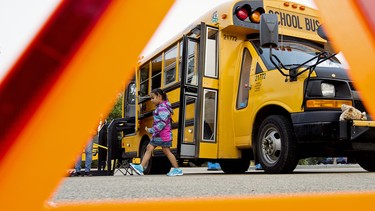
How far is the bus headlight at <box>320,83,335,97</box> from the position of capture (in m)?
4.18

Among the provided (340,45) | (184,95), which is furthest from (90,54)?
(184,95)

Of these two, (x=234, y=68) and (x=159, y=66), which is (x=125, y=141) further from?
(x=234, y=68)

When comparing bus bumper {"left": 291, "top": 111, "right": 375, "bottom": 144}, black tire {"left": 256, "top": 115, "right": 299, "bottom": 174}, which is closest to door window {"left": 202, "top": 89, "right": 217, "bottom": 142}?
black tire {"left": 256, "top": 115, "right": 299, "bottom": 174}

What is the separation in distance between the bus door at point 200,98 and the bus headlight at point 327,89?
153 centimetres

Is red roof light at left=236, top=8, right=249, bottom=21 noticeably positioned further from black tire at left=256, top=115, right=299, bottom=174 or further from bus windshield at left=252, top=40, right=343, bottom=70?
black tire at left=256, top=115, right=299, bottom=174

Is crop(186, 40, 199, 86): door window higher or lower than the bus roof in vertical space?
lower

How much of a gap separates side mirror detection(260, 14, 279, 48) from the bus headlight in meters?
1.09

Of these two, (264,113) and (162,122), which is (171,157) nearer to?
(162,122)

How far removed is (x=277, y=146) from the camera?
453 cm

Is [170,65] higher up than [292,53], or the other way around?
[170,65]

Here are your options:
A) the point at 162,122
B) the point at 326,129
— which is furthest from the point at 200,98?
the point at 326,129

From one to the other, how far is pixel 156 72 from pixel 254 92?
2171 millimetres

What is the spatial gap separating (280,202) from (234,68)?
4857mm

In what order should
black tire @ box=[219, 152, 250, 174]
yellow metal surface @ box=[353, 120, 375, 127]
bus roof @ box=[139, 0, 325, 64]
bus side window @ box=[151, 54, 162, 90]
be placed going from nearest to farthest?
yellow metal surface @ box=[353, 120, 375, 127], bus roof @ box=[139, 0, 325, 64], black tire @ box=[219, 152, 250, 174], bus side window @ box=[151, 54, 162, 90]
